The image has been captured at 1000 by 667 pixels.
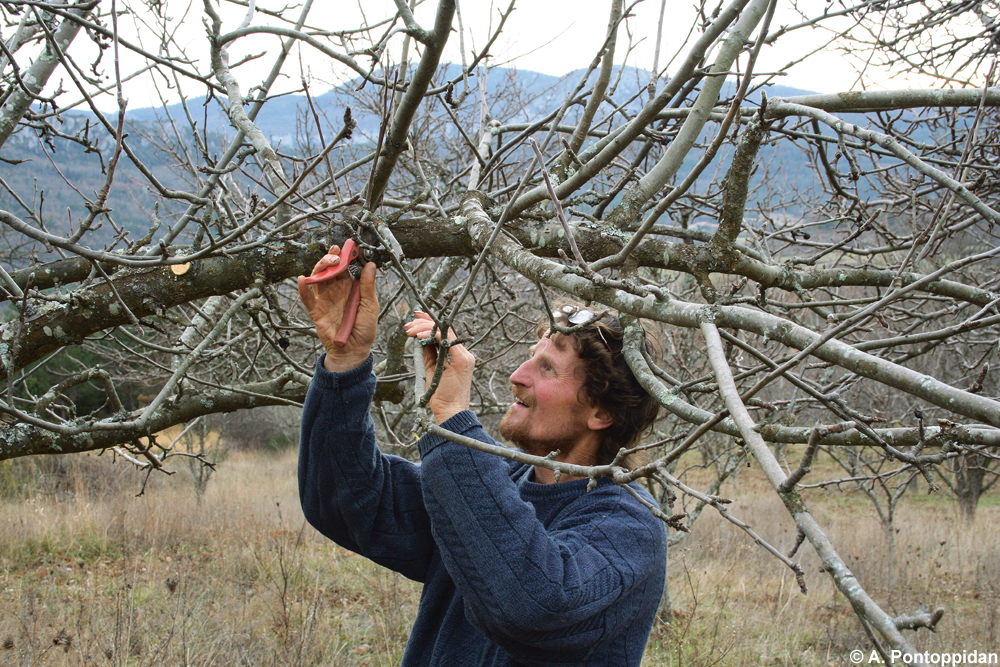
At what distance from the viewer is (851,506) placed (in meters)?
12.2

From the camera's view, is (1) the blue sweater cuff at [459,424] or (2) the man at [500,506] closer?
(2) the man at [500,506]

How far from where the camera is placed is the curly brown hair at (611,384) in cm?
171

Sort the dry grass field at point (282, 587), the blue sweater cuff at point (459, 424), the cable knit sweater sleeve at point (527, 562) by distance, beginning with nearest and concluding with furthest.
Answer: the cable knit sweater sleeve at point (527, 562)
the blue sweater cuff at point (459, 424)
the dry grass field at point (282, 587)

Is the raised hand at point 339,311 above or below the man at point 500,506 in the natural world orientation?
above

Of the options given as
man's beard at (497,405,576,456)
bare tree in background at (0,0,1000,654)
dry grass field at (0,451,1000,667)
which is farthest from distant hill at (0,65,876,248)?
dry grass field at (0,451,1000,667)

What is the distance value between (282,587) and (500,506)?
496 cm

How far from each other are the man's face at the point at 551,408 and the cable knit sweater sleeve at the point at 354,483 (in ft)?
1.17

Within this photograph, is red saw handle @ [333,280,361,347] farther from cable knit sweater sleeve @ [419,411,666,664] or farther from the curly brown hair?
the curly brown hair

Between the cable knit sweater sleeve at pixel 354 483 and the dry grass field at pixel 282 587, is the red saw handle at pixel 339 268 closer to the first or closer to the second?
the cable knit sweater sleeve at pixel 354 483

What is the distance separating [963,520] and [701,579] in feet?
17.6

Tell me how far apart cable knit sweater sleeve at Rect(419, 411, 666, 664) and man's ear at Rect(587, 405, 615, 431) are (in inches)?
10.8

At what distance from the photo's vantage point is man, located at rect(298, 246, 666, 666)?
1282 millimetres

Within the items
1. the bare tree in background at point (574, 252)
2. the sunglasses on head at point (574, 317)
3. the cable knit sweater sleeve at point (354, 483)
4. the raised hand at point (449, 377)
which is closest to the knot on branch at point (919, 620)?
the bare tree in background at point (574, 252)

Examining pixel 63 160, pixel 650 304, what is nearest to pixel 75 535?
pixel 650 304
